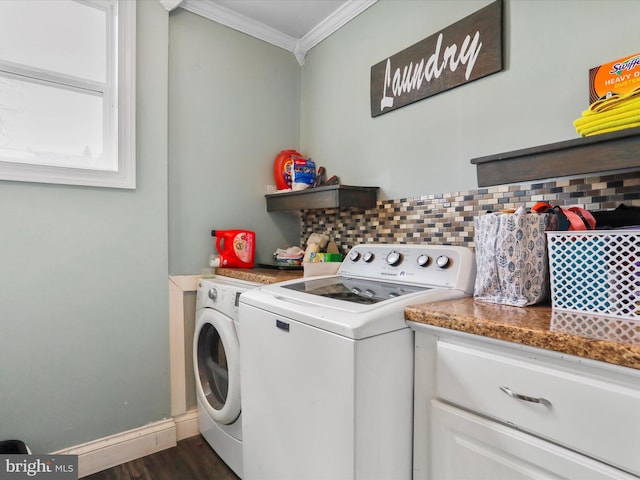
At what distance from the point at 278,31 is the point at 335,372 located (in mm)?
2311

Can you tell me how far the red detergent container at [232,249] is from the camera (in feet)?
7.13

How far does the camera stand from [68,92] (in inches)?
72.6

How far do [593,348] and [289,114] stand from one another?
7.55 ft

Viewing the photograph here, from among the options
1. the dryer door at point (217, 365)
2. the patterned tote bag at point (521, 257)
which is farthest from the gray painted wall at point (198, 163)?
the patterned tote bag at point (521, 257)

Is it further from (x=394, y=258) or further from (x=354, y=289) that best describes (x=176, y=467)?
(x=394, y=258)

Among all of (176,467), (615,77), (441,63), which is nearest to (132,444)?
(176,467)

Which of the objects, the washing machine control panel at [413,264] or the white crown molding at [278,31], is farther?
the white crown molding at [278,31]

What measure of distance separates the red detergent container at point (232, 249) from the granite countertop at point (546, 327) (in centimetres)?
134

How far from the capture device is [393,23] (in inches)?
77.0

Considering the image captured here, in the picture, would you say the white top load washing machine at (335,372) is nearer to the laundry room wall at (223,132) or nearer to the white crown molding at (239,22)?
the laundry room wall at (223,132)

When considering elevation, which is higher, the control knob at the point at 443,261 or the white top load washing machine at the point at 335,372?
the control knob at the point at 443,261

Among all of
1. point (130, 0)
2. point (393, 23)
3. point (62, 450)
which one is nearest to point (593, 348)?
point (393, 23)

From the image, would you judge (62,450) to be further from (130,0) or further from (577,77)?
(577,77)

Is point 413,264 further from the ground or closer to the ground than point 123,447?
further from the ground
